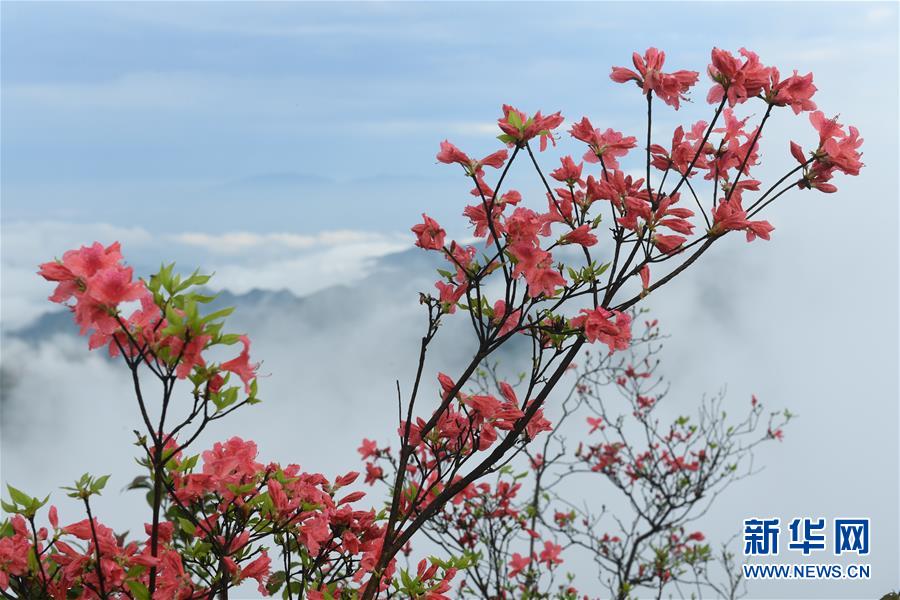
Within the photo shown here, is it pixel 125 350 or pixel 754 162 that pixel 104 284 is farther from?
pixel 754 162

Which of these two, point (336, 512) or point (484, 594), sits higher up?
point (484, 594)

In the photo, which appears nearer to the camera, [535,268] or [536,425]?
[535,268]

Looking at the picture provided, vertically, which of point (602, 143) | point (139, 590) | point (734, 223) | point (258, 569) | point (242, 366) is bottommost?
point (139, 590)

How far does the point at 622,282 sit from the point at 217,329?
0.95m

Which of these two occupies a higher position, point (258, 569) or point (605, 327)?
point (605, 327)

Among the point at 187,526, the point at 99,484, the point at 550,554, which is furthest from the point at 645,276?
the point at 550,554

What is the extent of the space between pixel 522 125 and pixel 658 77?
1.29ft

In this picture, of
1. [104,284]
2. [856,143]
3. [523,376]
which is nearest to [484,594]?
[523,376]

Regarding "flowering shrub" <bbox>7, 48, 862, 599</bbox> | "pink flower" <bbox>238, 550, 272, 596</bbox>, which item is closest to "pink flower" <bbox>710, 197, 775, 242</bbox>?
"flowering shrub" <bbox>7, 48, 862, 599</bbox>

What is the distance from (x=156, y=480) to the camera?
1616 millimetres

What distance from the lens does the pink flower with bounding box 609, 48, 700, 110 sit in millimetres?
2081

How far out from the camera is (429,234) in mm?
2064

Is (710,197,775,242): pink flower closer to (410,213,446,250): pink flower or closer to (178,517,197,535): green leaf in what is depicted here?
Answer: (410,213,446,250): pink flower

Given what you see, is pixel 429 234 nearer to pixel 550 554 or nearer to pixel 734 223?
pixel 734 223
